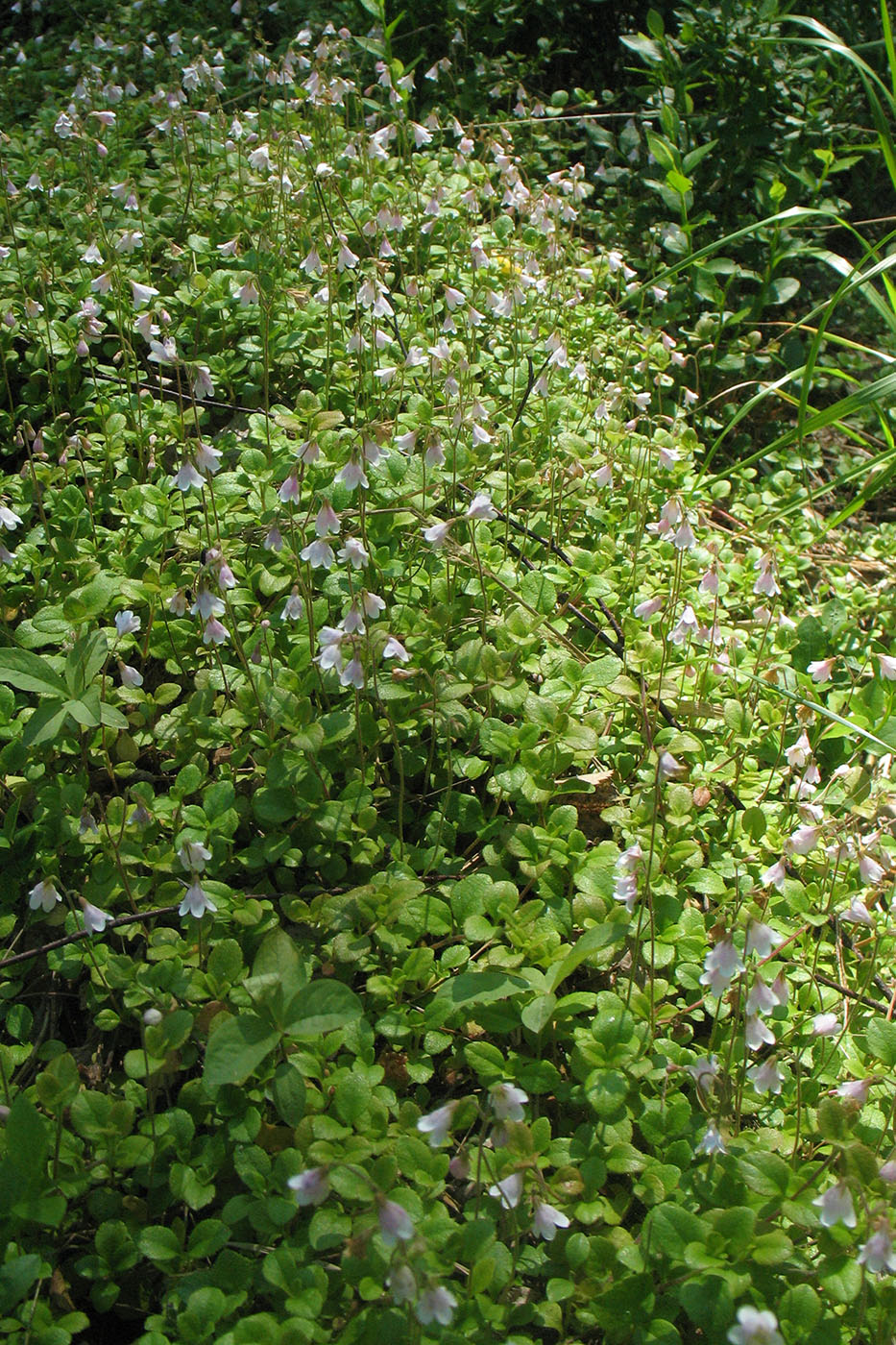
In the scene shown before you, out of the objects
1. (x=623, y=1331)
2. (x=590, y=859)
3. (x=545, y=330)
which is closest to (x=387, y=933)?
(x=590, y=859)

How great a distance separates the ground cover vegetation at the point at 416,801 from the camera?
5.39 ft

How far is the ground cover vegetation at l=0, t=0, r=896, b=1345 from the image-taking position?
164 cm

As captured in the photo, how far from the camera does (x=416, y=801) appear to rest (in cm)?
245

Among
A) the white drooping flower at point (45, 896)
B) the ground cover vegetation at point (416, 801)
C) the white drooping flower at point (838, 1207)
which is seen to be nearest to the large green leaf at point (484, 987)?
the ground cover vegetation at point (416, 801)

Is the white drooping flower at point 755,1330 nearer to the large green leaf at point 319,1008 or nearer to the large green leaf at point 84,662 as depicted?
the large green leaf at point 319,1008

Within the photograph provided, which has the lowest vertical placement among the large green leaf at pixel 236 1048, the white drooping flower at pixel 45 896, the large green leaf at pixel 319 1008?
the white drooping flower at pixel 45 896

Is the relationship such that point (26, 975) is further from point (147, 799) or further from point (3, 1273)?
point (3, 1273)

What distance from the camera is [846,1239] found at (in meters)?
1.54

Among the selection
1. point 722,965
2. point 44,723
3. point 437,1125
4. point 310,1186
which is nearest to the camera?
point 310,1186

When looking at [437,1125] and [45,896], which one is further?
[45,896]

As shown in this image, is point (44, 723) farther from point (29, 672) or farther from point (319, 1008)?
point (319, 1008)

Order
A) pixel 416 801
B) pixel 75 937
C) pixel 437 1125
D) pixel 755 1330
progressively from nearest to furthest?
1. pixel 755 1330
2. pixel 437 1125
3. pixel 75 937
4. pixel 416 801

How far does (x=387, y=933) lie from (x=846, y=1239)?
0.89 meters

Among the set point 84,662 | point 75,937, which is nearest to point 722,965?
point 75,937
